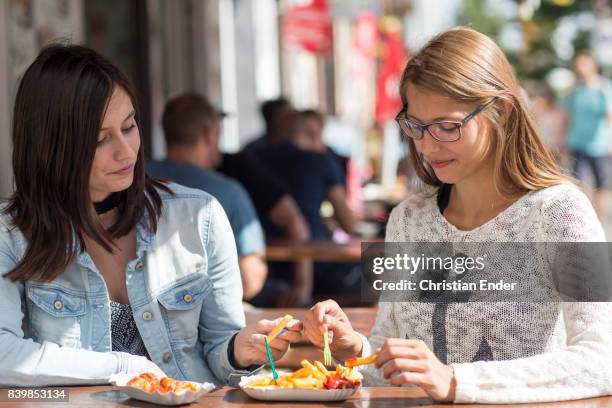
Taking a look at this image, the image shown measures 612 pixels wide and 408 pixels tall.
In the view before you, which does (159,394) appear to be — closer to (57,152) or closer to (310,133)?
(57,152)

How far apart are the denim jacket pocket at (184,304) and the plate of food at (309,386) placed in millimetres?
501

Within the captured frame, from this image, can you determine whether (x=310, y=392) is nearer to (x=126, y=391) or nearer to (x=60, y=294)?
(x=126, y=391)

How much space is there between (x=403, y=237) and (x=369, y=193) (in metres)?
10.1

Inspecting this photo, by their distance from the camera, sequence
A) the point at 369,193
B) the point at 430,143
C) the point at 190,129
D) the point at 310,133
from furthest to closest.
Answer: the point at 369,193 < the point at 310,133 < the point at 190,129 < the point at 430,143

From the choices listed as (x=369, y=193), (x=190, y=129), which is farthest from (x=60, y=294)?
(x=369, y=193)

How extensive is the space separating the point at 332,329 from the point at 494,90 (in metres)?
0.72

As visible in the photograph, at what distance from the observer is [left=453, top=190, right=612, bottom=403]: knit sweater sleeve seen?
Answer: 2.25 metres

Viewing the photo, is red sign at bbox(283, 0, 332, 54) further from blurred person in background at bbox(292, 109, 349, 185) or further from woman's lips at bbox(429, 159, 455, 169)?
woman's lips at bbox(429, 159, 455, 169)

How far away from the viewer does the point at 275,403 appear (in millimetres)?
2303

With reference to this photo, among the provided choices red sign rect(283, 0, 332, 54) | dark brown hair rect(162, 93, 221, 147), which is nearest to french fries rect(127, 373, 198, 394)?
dark brown hair rect(162, 93, 221, 147)

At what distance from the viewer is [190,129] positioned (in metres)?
5.42

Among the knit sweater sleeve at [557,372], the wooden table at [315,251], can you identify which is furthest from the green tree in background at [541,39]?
the knit sweater sleeve at [557,372]

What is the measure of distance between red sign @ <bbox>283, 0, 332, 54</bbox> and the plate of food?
32.4 ft

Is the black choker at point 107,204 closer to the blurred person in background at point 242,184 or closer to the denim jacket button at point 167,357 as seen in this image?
the denim jacket button at point 167,357
